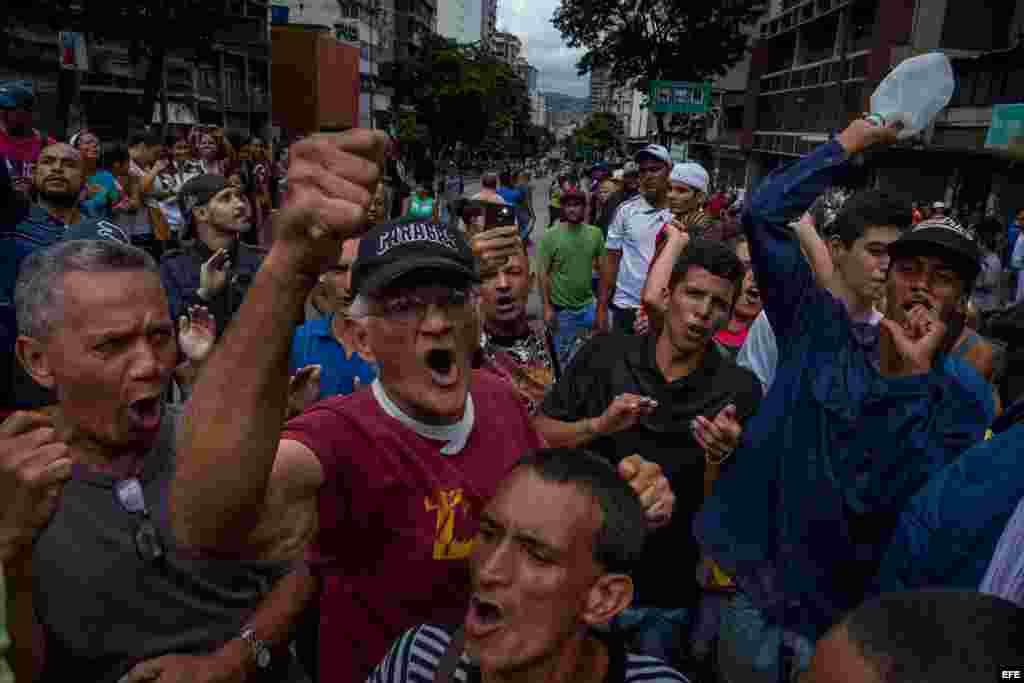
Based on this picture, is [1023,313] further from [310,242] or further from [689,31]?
[689,31]

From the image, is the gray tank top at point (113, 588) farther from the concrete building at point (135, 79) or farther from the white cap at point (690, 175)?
the concrete building at point (135, 79)

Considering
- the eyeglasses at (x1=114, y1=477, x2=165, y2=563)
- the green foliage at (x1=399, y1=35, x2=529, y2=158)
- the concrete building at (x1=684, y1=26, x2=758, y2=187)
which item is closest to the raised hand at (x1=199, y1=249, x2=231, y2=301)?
the eyeglasses at (x1=114, y1=477, x2=165, y2=563)

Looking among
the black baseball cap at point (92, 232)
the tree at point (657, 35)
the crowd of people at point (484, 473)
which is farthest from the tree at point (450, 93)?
the crowd of people at point (484, 473)

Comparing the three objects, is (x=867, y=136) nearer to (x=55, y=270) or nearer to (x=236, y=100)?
(x=55, y=270)

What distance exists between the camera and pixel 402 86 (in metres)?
57.9

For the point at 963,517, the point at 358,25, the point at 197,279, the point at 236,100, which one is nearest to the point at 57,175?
the point at 197,279

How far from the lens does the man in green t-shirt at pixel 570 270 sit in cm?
678

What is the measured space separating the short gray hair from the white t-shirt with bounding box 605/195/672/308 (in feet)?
15.4

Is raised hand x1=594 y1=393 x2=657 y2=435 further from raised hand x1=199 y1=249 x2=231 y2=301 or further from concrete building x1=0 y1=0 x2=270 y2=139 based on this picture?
concrete building x1=0 y1=0 x2=270 y2=139

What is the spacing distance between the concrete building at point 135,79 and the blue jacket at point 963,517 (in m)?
11.6

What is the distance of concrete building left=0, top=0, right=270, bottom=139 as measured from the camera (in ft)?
68.9

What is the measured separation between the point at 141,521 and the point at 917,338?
7.44ft

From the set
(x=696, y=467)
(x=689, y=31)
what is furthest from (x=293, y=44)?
(x=696, y=467)

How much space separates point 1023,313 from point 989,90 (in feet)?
75.5
